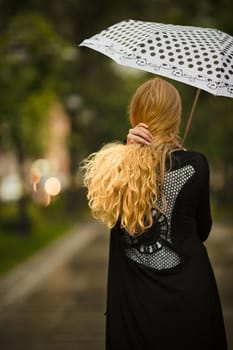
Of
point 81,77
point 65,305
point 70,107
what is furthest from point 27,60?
point 81,77

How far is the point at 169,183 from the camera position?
2.80 meters

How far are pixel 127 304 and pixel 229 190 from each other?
27.8m

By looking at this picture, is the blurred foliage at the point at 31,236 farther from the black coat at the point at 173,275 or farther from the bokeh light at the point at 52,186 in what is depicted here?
the black coat at the point at 173,275

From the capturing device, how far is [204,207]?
9.45 feet

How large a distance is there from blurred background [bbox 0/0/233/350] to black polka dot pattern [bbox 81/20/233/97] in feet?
6.18

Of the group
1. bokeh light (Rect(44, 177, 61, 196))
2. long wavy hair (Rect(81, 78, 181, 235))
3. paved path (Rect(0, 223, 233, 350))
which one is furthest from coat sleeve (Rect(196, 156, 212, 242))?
bokeh light (Rect(44, 177, 61, 196))

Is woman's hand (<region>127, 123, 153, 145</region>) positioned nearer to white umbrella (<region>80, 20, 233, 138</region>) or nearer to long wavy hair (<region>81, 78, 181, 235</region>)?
long wavy hair (<region>81, 78, 181, 235</region>)

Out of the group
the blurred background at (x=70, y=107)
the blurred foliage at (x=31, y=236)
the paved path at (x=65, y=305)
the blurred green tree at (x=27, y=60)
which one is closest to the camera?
the paved path at (x=65, y=305)

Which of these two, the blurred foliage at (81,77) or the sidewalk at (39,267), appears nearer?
the sidewalk at (39,267)

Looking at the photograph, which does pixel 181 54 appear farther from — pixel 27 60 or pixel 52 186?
pixel 52 186

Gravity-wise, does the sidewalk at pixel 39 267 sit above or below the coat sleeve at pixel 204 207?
below

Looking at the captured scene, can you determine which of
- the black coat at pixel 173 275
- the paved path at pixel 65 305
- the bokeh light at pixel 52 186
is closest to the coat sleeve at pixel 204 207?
the black coat at pixel 173 275

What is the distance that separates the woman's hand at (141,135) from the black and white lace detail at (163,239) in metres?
0.18

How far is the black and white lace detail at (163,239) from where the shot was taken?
110 inches
